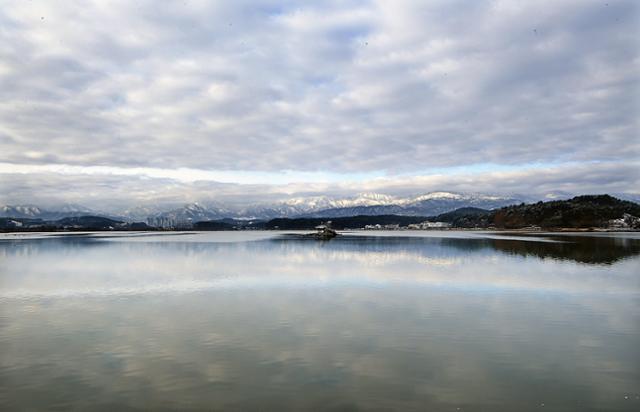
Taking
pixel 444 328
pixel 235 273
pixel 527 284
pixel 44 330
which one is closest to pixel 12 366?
pixel 44 330

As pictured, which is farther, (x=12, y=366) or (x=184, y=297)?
(x=184, y=297)

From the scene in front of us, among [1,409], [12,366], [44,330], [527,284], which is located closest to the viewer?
[1,409]

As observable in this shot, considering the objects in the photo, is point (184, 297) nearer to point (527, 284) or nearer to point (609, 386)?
point (609, 386)

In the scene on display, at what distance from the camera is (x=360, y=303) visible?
93.2 ft

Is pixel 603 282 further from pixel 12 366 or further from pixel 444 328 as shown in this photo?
pixel 12 366

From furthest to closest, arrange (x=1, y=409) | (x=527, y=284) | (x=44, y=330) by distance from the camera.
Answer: (x=527, y=284)
(x=44, y=330)
(x=1, y=409)

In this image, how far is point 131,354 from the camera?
17.1 meters

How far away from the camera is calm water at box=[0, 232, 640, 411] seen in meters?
12.8

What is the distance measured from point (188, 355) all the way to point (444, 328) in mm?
12180

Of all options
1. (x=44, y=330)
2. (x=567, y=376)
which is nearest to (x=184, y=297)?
(x=44, y=330)

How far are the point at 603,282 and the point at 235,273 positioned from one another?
3446 centimetres

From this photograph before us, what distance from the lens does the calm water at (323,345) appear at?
1284 centimetres

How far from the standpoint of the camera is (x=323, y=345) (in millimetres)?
18312

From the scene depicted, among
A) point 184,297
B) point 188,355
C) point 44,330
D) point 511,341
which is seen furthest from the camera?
point 184,297
